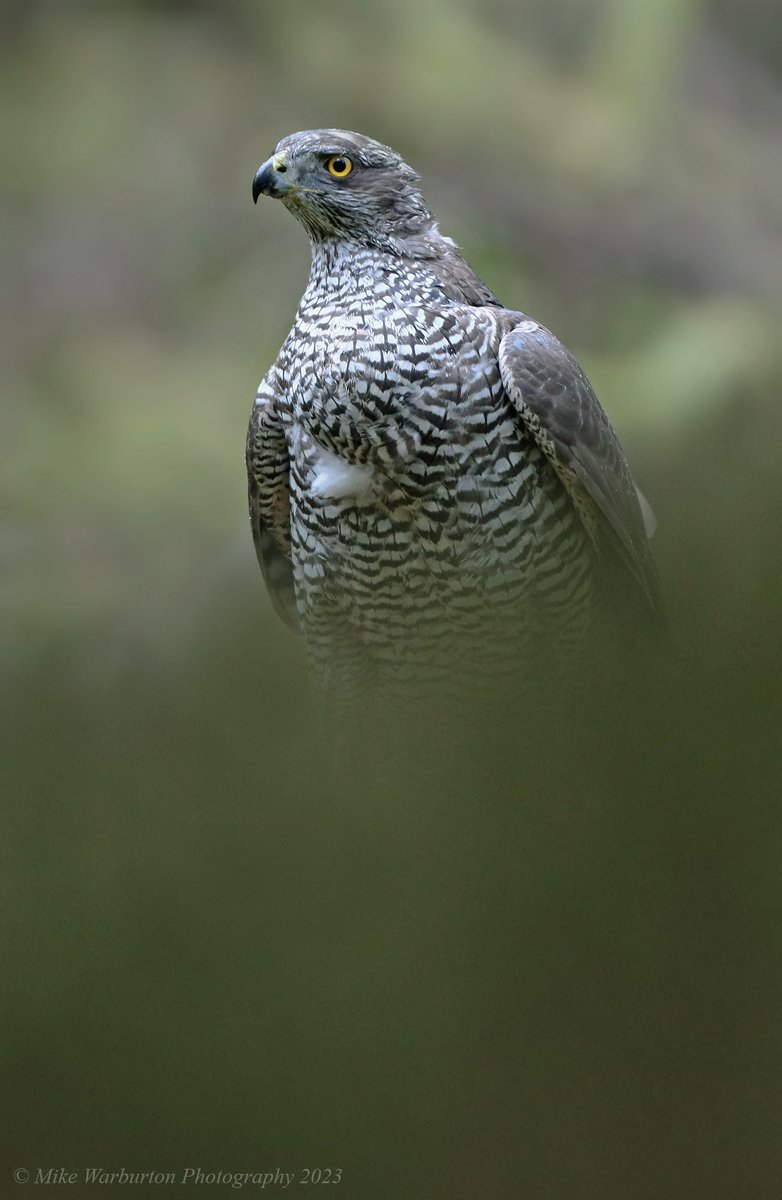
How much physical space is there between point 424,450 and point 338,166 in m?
0.68

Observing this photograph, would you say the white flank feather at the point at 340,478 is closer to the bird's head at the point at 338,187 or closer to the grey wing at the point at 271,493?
the grey wing at the point at 271,493

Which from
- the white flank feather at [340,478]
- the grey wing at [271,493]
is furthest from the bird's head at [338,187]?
the white flank feather at [340,478]

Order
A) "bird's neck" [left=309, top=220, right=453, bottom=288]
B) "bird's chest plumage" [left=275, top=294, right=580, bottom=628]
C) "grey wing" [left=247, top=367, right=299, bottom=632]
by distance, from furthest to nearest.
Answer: "grey wing" [left=247, top=367, right=299, bottom=632]
"bird's neck" [left=309, top=220, right=453, bottom=288]
"bird's chest plumage" [left=275, top=294, right=580, bottom=628]

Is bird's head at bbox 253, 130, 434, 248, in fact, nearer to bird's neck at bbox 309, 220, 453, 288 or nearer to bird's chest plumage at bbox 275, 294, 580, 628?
bird's neck at bbox 309, 220, 453, 288

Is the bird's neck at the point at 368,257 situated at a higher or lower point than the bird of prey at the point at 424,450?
higher

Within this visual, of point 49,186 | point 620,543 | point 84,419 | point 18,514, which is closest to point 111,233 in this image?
point 49,186

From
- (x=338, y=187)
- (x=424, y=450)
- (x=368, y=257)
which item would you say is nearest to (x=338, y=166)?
(x=338, y=187)

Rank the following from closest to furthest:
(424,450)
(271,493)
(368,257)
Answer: (424,450), (368,257), (271,493)

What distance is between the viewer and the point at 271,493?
2836 mm

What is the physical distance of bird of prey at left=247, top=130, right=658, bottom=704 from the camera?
7.89 ft

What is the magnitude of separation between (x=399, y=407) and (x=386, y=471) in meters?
0.13

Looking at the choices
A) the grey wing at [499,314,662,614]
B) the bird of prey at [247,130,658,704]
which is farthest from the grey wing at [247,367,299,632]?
the grey wing at [499,314,662,614]

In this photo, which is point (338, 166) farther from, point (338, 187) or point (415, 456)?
point (415, 456)

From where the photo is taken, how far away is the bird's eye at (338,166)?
260 centimetres
